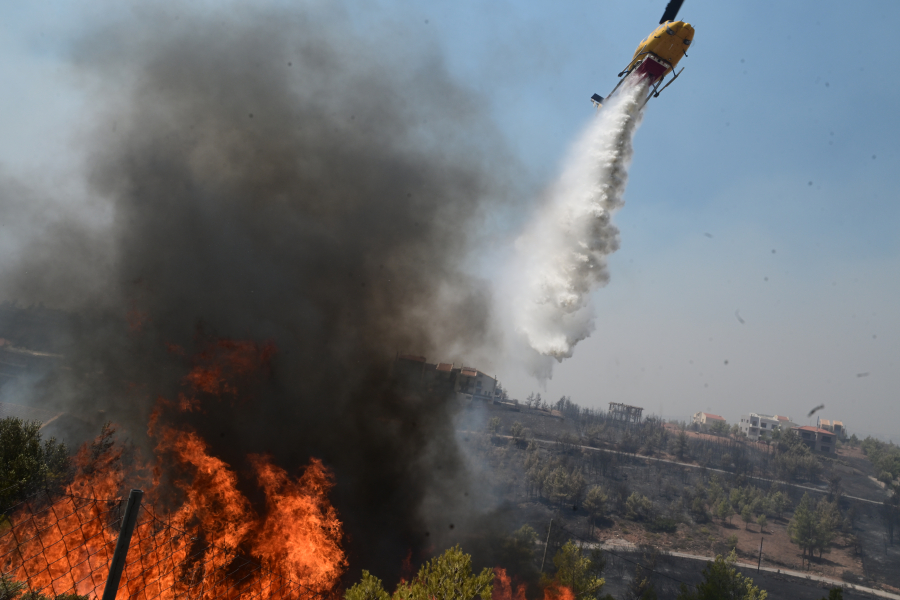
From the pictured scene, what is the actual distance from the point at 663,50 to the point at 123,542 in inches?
1078

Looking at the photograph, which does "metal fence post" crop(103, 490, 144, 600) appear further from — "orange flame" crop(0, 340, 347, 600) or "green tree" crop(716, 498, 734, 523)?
"green tree" crop(716, 498, 734, 523)

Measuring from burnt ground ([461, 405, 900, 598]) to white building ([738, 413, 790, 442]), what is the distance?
3271 centimetres

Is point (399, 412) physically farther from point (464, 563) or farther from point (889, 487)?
point (889, 487)

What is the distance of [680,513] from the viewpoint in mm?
68688

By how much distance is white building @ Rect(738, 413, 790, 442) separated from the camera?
12744 centimetres

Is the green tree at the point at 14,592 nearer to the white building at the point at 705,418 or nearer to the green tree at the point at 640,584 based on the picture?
the green tree at the point at 640,584

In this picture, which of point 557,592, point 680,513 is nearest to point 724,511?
point 680,513

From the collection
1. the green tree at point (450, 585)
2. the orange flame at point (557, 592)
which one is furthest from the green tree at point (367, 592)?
the orange flame at point (557, 592)

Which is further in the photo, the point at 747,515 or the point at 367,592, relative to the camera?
the point at 747,515

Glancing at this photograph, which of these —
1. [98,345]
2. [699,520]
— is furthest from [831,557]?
[98,345]

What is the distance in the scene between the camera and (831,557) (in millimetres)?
60938

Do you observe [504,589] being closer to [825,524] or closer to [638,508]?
[638,508]

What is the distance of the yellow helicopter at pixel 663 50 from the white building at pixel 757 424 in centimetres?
13153

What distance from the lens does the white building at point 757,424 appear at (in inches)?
5017
